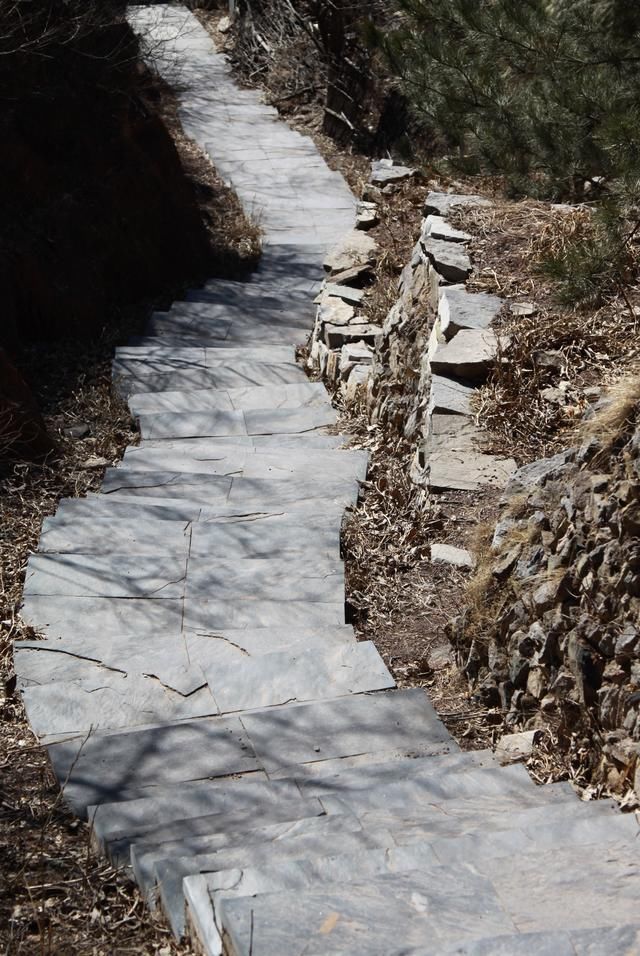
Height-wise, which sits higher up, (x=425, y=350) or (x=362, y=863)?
(x=362, y=863)

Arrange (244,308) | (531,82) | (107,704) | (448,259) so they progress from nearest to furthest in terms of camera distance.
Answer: (107,704)
(531,82)
(448,259)
(244,308)

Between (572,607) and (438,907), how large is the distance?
1.59 metres

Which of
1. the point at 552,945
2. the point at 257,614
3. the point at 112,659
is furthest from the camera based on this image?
the point at 257,614

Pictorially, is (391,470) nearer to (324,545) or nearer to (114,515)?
(324,545)

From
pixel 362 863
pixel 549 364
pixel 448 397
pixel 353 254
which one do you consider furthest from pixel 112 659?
pixel 353 254

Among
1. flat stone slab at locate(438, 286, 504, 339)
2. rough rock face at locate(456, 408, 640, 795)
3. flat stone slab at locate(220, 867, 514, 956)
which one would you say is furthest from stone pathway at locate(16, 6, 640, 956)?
flat stone slab at locate(438, 286, 504, 339)

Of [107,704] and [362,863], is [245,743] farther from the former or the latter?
[362,863]

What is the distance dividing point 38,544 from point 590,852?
11.4 feet

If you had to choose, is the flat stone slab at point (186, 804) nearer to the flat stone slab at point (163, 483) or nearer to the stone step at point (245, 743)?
the stone step at point (245, 743)

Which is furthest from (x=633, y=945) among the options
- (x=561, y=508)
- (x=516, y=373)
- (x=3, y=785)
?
(x=516, y=373)

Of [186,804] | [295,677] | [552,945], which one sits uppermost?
[552,945]

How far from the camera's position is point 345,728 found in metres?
Result: 3.63

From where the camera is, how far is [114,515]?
5.32 metres

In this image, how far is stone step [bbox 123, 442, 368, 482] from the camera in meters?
5.88
